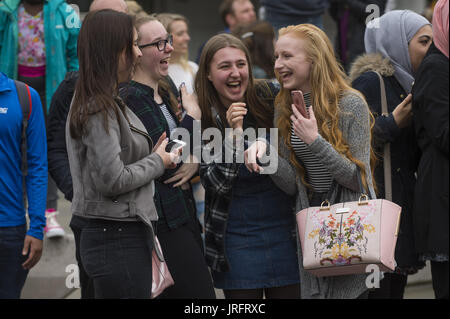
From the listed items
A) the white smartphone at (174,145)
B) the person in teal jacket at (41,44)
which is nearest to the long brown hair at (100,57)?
the white smartphone at (174,145)

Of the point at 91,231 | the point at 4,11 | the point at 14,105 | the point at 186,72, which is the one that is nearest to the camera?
the point at 91,231

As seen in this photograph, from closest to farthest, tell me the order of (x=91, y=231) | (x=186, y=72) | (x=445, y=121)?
(x=445, y=121)
(x=91, y=231)
(x=186, y=72)

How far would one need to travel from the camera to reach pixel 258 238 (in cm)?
435

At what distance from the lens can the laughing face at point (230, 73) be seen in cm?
445

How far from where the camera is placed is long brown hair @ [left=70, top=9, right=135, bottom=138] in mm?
3605

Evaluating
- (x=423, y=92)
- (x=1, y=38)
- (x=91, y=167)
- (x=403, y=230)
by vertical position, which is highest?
(x=1, y=38)

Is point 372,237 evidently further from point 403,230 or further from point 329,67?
point 329,67

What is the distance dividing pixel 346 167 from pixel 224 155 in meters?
0.69

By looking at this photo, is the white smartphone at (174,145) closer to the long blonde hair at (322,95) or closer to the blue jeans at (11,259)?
the long blonde hair at (322,95)

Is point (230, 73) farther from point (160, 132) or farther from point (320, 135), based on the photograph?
point (320, 135)

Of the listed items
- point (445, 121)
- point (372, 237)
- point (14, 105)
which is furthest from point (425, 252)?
point (14, 105)

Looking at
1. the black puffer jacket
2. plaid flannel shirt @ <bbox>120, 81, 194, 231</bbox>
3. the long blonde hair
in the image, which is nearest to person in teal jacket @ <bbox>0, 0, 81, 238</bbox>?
the black puffer jacket

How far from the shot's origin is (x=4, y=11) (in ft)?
19.5

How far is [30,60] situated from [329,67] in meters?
2.82
